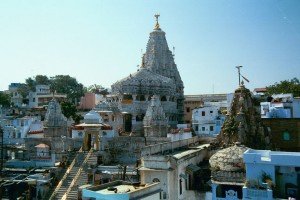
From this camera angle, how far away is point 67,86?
302 feet

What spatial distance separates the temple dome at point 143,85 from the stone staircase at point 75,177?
17571 mm

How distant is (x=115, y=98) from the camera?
175 feet

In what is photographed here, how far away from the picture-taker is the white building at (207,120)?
171ft

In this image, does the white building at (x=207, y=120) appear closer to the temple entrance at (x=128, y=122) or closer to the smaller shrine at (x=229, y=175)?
the temple entrance at (x=128, y=122)

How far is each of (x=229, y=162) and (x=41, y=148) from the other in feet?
72.0

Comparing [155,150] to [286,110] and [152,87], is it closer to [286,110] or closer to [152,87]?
[286,110]

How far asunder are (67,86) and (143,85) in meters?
43.2

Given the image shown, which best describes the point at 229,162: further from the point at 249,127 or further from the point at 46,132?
the point at 46,132

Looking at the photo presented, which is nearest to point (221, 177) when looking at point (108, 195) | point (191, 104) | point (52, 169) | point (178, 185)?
point (178, 185)

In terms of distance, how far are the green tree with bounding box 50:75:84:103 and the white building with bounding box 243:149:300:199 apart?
71.8 metres

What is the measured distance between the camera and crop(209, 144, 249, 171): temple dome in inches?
971

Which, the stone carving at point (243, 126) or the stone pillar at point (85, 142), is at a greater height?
the stone carving at point (243, 126)

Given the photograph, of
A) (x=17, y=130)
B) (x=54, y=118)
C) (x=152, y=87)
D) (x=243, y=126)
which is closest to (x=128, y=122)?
(x=152, y=87)

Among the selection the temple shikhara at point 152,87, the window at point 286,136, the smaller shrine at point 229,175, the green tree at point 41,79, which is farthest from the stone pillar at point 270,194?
the green tree at point 41,79
